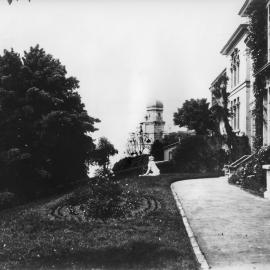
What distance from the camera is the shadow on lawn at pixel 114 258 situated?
800 centimetres

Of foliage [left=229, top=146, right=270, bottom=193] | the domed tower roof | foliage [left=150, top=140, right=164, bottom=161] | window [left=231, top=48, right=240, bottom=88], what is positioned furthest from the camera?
the domed tower roof

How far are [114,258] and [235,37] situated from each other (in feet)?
87.1

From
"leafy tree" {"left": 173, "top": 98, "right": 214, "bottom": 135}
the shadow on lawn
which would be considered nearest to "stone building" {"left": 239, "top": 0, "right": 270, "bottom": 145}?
the shadow on lawn

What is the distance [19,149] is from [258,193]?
16.5 meters

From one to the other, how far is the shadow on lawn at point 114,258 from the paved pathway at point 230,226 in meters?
0.84

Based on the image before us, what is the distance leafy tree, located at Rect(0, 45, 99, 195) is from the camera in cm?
2956

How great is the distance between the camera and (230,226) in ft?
36.5

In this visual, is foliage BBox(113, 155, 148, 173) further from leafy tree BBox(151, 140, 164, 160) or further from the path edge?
the path edge

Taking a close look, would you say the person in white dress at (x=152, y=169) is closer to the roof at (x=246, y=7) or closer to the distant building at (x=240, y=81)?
the distant building at (x=240, y=81)

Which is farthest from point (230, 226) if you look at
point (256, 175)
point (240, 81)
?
point (240, 81)

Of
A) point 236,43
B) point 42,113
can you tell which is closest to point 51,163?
point 42,113

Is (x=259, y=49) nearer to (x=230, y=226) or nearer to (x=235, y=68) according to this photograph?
(x=235, y=68)

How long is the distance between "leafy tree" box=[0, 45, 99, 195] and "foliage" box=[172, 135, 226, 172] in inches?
274

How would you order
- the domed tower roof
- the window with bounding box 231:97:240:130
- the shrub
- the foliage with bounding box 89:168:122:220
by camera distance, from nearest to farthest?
the foliage with bounding box 89:168:122:220 < the shrub < the window with bounding box 231:97:240:130 < the domed tower roof
